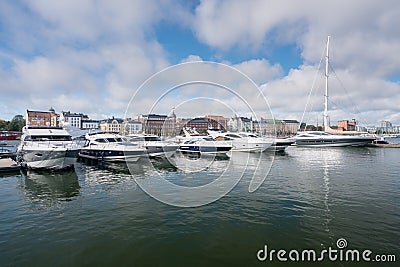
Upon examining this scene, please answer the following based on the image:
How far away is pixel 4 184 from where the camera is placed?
54.2 ft

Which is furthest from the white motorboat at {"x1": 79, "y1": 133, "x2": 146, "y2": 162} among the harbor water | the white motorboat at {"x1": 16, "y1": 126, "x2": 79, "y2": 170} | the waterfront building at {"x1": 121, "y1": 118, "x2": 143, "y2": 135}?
the harbor water

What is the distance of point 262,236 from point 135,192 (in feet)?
28.5

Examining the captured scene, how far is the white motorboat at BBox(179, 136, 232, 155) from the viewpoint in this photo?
3596 centimetres

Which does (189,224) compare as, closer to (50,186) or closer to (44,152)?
(50,186)

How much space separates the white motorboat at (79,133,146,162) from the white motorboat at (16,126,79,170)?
5706 mm

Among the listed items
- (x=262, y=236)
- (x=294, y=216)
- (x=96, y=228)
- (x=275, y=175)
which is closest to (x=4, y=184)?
(x=96, y=228)

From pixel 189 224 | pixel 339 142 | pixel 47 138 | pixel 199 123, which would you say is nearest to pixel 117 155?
pixel 47 138

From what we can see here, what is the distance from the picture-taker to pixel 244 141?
40.1 meters

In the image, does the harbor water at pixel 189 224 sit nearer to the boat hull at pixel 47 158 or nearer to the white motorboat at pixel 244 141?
the boat hull at pixel 47 158

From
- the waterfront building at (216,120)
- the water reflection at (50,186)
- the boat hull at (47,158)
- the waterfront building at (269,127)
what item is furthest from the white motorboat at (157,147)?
the waterfront building at (269,127)

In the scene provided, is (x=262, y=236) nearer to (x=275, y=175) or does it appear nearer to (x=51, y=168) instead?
(x=275, y=175)

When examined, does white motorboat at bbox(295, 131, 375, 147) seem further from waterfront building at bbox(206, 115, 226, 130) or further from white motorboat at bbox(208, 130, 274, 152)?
waterfront building at bbox(206, 115, 226, 130)

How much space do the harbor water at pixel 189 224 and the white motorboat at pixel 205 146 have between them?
20230 millimetres

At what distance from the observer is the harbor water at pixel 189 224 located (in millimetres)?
7328
